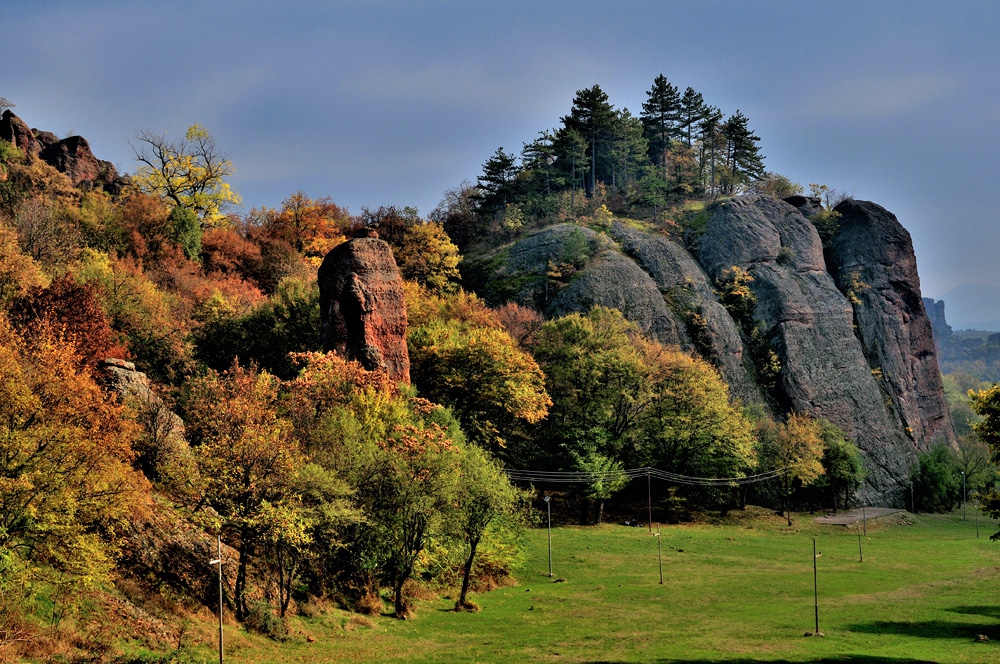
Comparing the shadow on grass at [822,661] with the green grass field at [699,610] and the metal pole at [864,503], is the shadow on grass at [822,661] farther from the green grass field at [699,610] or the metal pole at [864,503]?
the metal pole at [864,503]

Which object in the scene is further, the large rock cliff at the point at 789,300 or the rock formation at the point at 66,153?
the large rock cliff at the point at 789,300

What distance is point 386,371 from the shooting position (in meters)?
56.8

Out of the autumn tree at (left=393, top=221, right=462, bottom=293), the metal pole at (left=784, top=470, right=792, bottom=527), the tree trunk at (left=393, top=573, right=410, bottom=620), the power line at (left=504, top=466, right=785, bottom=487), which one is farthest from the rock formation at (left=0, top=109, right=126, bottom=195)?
the metal pole at (left=784, top=470, right=792, bottom=527)

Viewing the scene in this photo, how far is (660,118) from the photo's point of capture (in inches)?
5684

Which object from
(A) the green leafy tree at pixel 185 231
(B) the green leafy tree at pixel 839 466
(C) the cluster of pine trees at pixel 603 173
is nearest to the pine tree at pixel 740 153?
(C) the cluster of pine trees at pixel 603 173

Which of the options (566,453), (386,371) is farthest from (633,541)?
(386,371)

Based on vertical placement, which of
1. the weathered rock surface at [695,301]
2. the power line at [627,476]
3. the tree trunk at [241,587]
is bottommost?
the tree trunk at [241,587]

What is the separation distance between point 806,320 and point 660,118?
53.6m

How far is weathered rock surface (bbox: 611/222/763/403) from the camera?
9925cm

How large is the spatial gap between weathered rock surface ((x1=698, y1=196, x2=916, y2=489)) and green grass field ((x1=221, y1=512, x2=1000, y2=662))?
2918 cm

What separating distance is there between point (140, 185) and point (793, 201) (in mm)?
99561

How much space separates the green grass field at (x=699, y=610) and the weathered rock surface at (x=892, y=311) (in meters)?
45.4

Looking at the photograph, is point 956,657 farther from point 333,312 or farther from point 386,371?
point 333,312

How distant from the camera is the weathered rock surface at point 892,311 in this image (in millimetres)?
115875
